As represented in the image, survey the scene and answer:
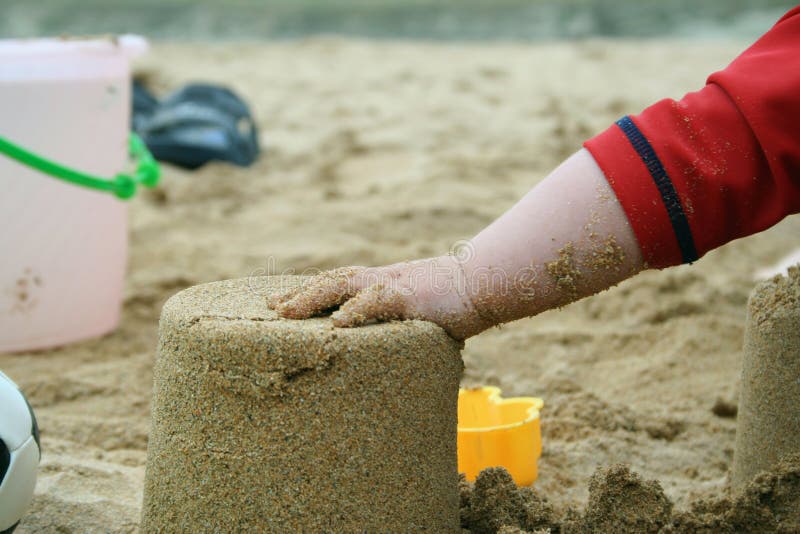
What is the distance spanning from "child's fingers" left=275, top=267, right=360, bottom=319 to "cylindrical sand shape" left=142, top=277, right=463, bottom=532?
0.02 m

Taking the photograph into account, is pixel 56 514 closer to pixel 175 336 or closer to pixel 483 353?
pixel 175 336

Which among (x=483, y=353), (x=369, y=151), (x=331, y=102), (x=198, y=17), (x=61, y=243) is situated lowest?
(x=483, y=353)

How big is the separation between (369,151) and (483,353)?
5.73 feet

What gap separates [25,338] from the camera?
2092mm

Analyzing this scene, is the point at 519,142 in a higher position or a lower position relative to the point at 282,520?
higher

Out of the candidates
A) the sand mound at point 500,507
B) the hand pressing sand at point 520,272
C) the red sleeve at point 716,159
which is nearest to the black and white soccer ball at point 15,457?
the hand pressing sand at point 520,272

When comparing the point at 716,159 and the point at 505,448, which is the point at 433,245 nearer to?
the point at 505,448

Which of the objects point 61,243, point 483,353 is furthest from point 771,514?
point 61,243

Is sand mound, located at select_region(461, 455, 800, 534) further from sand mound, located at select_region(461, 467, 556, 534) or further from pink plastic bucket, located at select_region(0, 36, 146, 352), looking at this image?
pink plastic bucket, located at select_region(0, 36, 146, 352)

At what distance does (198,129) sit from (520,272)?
2609mm

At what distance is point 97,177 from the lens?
2076 millimetres

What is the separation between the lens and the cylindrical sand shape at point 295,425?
101 cm

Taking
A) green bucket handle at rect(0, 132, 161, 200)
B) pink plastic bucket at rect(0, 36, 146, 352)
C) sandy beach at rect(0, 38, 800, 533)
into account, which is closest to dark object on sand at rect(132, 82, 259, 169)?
sandy beach at rect(0, 38, 800, 533)

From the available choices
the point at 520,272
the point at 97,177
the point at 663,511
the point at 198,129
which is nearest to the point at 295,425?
the point at 520,272
